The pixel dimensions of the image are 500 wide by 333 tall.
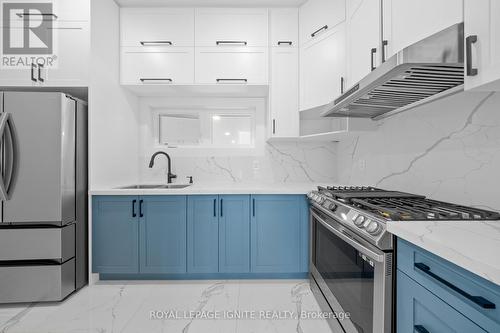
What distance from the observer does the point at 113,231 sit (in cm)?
220

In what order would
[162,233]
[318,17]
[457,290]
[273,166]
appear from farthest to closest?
1. [273,166]
2. [318,17]
3. [162,233]
4. [457,290]

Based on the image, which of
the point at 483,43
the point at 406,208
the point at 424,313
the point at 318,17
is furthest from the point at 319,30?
the point at 424,313

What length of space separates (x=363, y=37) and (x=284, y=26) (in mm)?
1066

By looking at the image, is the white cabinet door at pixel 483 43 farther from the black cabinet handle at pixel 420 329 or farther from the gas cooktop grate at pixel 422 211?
the black cabinet handle at pixel 420 329

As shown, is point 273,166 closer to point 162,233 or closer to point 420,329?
point 162,233

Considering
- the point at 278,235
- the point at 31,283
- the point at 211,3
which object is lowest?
the point at 31,283

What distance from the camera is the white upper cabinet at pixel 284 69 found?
2508 mm

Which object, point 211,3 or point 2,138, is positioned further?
point 211,3

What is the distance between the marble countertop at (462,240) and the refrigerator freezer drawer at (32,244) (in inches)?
91.4

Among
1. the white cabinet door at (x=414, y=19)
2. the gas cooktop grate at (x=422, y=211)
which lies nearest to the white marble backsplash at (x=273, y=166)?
the gas cooktop grate at (x=422, y=211)

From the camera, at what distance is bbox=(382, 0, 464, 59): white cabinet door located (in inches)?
41.6

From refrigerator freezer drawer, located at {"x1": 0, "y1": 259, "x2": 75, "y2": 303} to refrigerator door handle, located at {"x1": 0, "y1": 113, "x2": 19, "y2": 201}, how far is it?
590 mm

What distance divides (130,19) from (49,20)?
26.7 inches

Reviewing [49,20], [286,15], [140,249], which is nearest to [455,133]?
[286,15]
